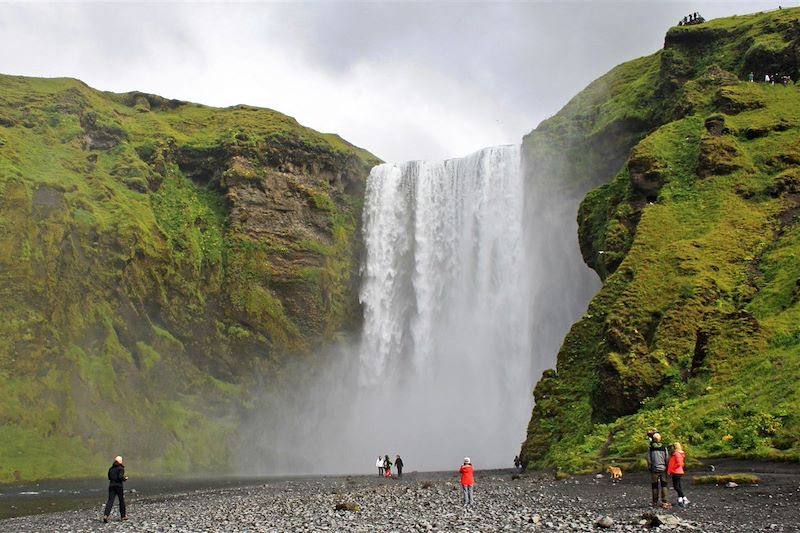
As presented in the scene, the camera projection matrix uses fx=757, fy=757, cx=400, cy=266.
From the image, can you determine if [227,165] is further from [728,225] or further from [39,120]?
[728,225]

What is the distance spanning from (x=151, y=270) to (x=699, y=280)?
201 ft

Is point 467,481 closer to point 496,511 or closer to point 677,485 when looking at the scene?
point 496,511

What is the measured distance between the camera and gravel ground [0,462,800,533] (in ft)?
56.6

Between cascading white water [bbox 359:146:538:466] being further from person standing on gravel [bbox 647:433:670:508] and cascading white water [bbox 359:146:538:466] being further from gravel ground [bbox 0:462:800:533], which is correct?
person standing on gravel [bbox 647:433:670:508]

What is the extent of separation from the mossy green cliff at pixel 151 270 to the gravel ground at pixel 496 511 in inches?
1592

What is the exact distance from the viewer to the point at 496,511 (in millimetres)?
22109

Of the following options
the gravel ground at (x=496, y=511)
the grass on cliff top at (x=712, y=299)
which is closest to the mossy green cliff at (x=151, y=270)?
the gravel ground at (x=496, y=511)

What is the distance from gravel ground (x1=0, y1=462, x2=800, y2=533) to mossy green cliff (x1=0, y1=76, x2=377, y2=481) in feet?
133

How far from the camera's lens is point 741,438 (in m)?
24.9

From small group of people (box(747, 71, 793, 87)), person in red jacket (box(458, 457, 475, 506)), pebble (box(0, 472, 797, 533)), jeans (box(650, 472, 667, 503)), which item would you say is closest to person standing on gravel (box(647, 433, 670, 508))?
jeans (box(650, 472, 667, 503))

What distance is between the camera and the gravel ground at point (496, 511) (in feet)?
56.6

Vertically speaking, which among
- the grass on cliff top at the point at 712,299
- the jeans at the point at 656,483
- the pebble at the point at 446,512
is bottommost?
the pebble at the point at 446,512

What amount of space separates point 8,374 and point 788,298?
6388cm

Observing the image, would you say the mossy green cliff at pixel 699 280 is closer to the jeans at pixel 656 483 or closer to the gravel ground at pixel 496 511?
the gravel ground at pixel 496 511
